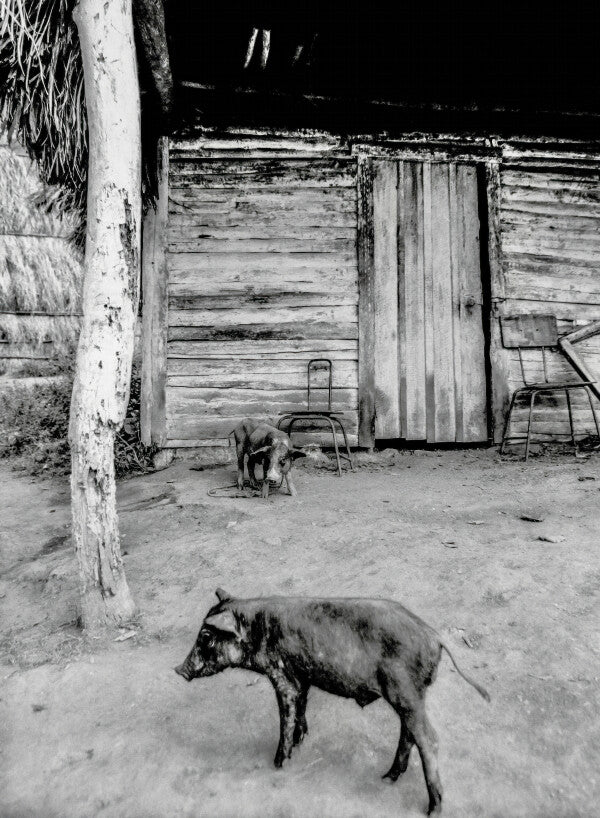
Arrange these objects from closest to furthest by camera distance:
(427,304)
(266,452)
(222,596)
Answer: (222,596)
(266,452)
(427,304)

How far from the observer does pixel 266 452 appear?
409 centimetres

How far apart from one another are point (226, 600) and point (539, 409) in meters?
5.07

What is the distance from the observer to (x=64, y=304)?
11414 mm

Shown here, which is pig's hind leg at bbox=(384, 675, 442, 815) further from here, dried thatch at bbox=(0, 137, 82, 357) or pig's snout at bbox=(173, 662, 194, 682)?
dried thatch at bbox=(0, 137, 82, 357)

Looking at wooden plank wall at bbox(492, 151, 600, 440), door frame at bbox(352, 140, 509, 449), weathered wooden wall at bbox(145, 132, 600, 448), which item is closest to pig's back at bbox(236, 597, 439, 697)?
weathered wooden wall at bbox(145, 132, 600, 448)

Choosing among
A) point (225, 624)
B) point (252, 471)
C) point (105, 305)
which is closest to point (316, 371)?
point (252, 471)

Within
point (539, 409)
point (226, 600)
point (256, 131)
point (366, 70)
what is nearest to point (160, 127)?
point (256, 131)

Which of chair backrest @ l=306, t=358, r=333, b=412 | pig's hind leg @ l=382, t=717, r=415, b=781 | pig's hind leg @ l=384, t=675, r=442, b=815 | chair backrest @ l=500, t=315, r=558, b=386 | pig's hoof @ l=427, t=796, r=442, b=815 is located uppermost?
chair backrest @ l=500, t=315, r=558, b=386

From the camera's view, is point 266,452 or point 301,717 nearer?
point 301,717

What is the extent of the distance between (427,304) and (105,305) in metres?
4.08

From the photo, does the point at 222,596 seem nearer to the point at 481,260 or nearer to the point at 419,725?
the point at 419,725

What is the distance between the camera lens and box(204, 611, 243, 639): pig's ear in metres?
1.59

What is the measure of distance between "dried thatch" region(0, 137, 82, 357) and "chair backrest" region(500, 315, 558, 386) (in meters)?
8.77

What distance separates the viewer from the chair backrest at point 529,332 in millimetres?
5754
